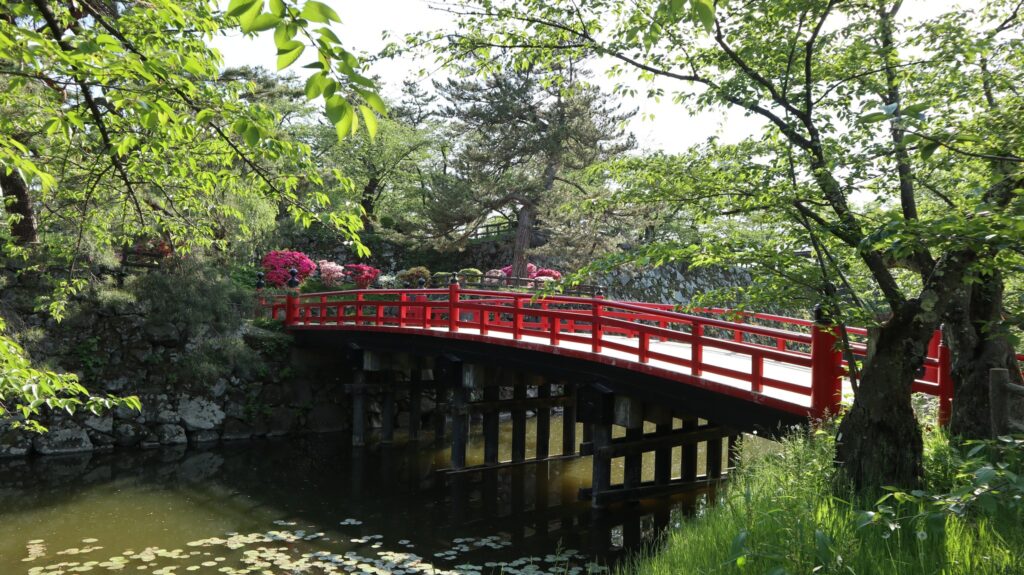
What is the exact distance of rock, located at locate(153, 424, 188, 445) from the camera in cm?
1505

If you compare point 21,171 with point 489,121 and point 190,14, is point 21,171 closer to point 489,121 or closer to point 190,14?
point 190,14

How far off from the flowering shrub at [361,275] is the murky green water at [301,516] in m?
10.00

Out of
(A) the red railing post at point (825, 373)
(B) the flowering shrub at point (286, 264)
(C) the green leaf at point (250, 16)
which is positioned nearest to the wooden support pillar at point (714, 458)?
(A) the red railing post at point (825, 373)

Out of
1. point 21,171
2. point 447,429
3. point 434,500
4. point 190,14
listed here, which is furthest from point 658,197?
point 447,429

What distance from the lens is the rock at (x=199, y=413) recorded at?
1550cm

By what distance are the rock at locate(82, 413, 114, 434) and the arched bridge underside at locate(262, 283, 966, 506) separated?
4.62 m

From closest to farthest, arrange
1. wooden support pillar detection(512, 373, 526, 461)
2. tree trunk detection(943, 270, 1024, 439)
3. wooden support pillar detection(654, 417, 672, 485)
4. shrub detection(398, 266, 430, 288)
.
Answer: tree trunk detection(943, 270, 1024, 439) → wooden support pillar detection(654, 417, 672, 485) → wooden support pillar detection(512, 373, 526, 461) → shrub detection(398, 266, 430, 288)

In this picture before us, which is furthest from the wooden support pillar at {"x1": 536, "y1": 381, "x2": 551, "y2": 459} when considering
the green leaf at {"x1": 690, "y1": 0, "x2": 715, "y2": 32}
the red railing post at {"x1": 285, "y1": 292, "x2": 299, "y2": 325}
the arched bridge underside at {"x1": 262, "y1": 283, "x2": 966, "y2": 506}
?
the green leaf at {"x1": 690, "y1": 0, "x2": 715, "y2": 32}

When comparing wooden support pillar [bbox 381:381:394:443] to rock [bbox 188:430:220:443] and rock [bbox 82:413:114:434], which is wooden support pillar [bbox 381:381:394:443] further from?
rock [bbox 82:413:114:434]

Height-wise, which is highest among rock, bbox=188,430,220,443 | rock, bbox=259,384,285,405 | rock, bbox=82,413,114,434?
rock, bbox=259,384,285,405

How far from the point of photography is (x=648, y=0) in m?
6.00

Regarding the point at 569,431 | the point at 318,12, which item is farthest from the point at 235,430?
the point at 318,12

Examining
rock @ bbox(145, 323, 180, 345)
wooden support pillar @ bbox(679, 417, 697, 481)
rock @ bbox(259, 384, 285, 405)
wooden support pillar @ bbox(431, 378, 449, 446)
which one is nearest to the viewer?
wooden support pillar @ bbox(679, 417, 697, 481)

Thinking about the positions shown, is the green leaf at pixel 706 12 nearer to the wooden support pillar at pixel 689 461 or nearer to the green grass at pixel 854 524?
the green grass at pixel 854 524
